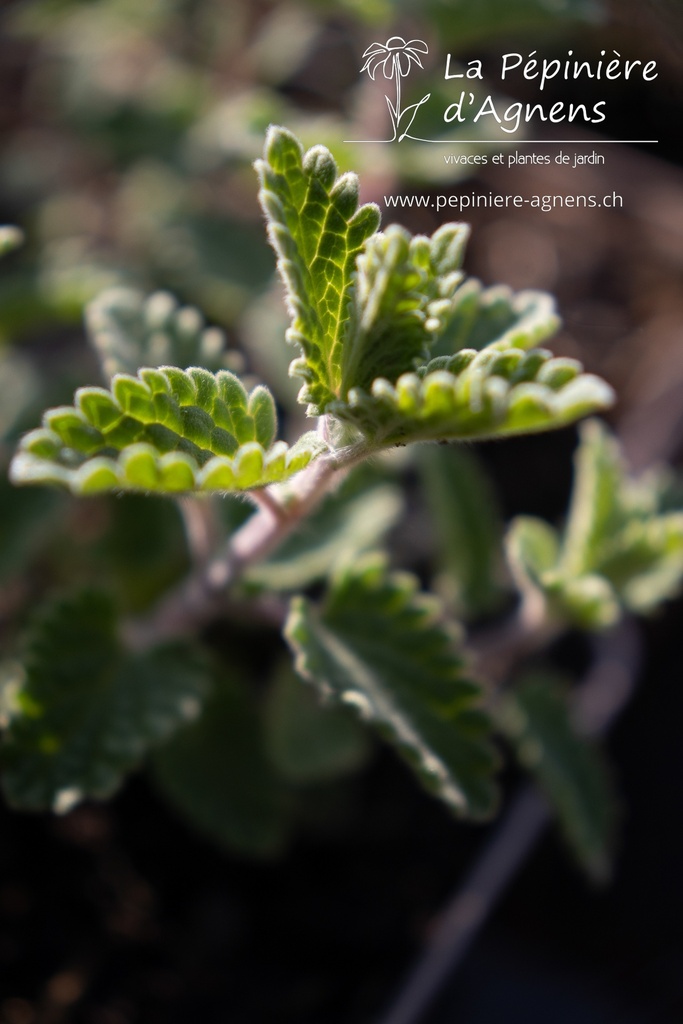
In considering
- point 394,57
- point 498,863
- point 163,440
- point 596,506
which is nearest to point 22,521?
point 163,440

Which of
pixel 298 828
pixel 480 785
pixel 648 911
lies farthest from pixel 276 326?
pixel 648 911

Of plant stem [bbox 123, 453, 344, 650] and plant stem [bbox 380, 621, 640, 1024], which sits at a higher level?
plant stem [bbox 123, 453, 344, 650]

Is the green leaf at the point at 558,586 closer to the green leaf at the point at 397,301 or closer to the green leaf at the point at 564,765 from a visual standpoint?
the green leaf at the point at 564,765

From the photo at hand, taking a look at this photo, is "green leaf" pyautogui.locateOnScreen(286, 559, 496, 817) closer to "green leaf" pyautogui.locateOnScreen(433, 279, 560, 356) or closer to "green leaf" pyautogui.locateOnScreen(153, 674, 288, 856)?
"green leaf" pyautogui.locateOnScreen(433, 279, 560, 356)

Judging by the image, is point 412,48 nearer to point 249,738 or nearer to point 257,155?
point 257,155

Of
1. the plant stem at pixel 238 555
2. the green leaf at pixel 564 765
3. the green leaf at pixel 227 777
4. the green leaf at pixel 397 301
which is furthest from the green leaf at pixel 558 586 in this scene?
the green leaf at pixel 227 777

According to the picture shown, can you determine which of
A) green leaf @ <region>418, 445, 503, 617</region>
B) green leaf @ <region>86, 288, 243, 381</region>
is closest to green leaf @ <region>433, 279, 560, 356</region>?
green leaf @ <region>86, 288, 243, 381</region>
